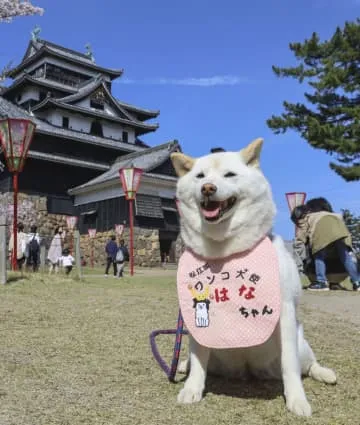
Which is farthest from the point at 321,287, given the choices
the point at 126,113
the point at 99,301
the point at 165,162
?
the point at 126,113

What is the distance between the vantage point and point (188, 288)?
246 cm

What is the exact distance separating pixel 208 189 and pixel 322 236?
5369mm

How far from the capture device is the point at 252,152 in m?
2.38

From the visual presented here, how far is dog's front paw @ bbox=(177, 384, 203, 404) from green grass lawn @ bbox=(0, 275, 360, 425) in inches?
1.8

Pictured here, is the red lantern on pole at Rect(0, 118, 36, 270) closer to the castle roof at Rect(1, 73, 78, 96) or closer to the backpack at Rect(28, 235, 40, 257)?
the backpack at Rect(28, 235, 40, 257)

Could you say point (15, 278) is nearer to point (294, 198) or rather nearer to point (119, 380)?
point (119, 380)

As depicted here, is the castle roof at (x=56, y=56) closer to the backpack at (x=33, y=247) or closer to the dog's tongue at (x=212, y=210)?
the backpack at (x=33, y=247)

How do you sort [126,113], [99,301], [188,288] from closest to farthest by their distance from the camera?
1. [188,288]
2. [99,301]
3. [126,113]

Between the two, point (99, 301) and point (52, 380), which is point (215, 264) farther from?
point (99, 301)

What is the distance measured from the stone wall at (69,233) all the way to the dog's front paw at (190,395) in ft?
66.7

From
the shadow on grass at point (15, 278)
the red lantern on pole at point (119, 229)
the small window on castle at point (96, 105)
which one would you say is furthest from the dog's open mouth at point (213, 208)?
→ the small window on castle at point (96, 105)

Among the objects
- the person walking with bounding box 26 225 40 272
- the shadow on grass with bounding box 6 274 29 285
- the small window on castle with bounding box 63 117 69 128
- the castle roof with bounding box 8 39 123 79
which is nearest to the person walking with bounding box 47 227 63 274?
the person walking with bounding box 26 225 40 272

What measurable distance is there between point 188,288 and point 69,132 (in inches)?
972

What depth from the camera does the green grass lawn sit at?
2.11m
